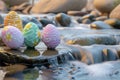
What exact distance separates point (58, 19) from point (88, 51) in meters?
4.45

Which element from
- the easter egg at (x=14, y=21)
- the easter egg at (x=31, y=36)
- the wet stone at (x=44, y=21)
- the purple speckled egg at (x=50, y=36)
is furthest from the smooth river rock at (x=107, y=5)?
the easter egg at (x=31, y=36)

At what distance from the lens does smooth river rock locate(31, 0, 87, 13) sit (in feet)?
44.6

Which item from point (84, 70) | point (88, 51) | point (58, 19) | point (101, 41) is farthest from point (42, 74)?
point (58, 19)

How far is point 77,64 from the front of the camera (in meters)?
5.53

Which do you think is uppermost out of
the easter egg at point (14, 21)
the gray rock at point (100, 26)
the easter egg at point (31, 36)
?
the easter egg at point (14, 21)

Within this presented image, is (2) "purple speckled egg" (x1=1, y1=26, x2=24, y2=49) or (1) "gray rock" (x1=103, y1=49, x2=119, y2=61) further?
(1) "gray rock" (x1=103, y1=49, x2=119, y2=61)

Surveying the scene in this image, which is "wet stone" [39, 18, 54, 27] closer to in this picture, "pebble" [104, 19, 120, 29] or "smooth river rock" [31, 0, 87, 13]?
"pebble" [104, 19, 120, 29]

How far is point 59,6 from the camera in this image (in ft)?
44.7

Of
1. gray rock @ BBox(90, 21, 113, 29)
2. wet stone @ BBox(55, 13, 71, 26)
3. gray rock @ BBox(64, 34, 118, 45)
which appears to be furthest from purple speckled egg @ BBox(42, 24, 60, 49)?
wet stone @ BBox(55, 13, 71, 26)

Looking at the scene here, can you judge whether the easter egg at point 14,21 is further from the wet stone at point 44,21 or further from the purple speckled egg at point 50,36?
the wet stone at point 44,21

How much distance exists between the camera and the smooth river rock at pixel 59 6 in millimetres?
13602

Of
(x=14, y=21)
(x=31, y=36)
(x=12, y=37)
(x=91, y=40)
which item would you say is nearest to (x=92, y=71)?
(x=31, y=36)

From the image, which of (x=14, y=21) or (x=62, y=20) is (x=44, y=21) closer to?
(x=62, y=20)

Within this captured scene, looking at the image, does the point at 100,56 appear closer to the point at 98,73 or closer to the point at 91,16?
the point at 98,73
